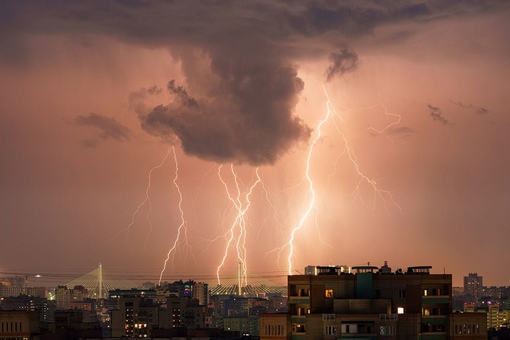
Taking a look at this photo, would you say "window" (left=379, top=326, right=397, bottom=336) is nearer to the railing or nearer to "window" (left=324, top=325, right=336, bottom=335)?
the railing

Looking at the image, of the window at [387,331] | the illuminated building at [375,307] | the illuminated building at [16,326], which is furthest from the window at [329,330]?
the illuminated building at [16,326]

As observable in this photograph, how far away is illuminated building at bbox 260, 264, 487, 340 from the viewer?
91.4 m

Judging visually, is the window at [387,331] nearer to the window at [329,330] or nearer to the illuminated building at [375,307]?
the illuminated building at [375,307]

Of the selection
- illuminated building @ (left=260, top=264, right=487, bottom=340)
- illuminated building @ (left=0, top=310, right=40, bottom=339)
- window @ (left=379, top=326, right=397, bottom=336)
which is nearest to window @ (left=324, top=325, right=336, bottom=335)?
illuminated building @ (left=260, top=264, right=487, bottom=340)

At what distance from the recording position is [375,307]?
9175cm

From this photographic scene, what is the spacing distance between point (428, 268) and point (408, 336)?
740cm

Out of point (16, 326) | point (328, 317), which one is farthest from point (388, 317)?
point (16, 326)

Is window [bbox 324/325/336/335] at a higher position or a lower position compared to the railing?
lower

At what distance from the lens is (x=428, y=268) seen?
321ft

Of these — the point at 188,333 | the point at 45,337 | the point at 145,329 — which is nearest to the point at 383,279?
the point at 45,337

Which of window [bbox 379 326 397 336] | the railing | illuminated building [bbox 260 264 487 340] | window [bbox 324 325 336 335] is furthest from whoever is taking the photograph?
illuminated building [bbox 260 264 487 340]

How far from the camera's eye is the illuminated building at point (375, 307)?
91438 mm

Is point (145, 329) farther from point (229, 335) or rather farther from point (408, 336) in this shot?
point (408, 336)

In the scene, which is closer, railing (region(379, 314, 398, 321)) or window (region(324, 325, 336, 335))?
railing (region(379, 314, 398, 321))
